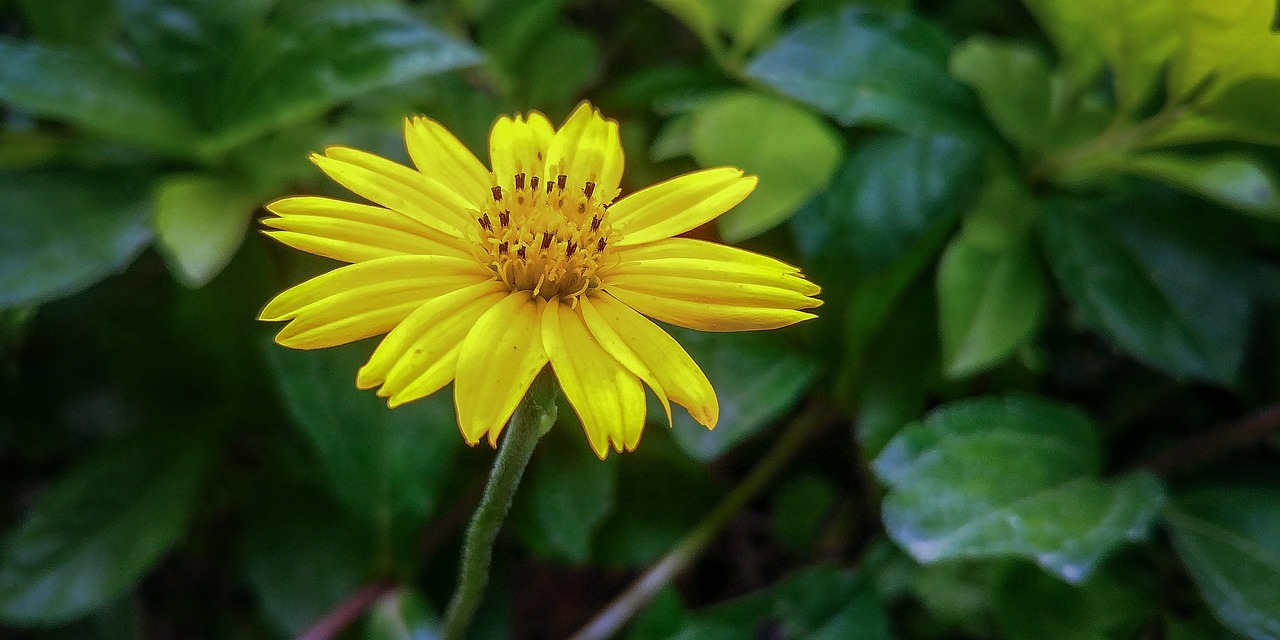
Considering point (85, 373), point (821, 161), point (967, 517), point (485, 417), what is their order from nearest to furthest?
point (485, 417)
point (967, 517)
point (821, 161)
point (85, 373)

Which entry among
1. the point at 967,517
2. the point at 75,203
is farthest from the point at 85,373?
the point at 967,517

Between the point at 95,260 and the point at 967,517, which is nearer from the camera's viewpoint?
the point at 967,517

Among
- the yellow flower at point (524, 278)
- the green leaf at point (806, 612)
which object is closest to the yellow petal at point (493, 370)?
the yellow flower at point (524, 278)

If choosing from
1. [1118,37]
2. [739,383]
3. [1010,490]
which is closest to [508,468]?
[739,383]

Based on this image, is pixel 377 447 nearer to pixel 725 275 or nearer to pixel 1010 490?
pixel 725 275

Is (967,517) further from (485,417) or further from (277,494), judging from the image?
(277,494)
